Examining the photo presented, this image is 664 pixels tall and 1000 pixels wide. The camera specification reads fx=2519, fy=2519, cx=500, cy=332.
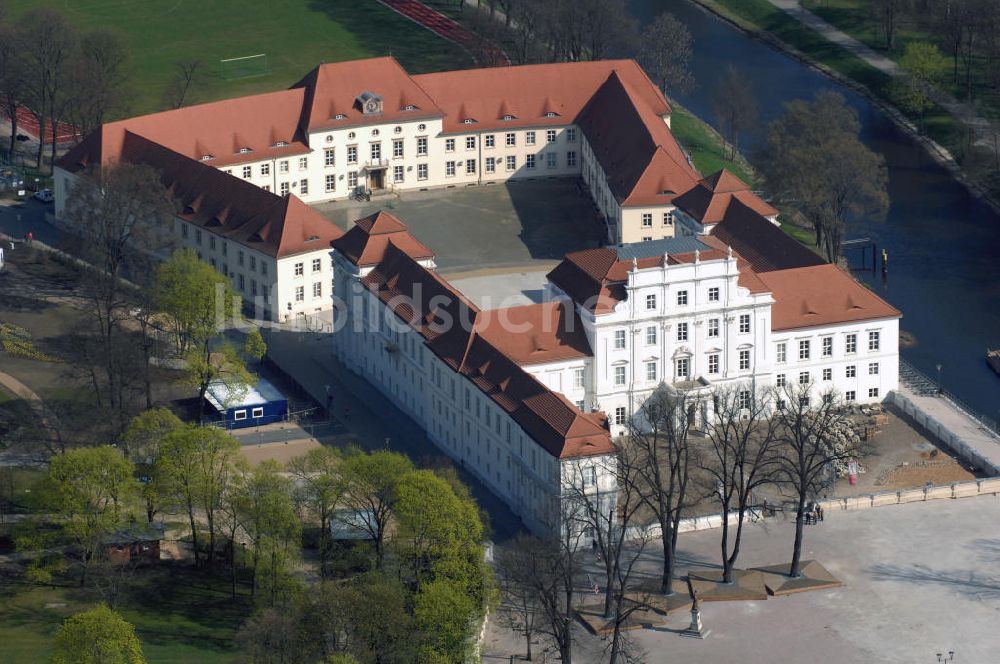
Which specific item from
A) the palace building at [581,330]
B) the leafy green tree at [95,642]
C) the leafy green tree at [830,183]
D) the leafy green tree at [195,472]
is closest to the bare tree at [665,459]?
the palace building at [581,330]

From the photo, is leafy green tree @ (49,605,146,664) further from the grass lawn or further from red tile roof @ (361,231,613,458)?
red tile roof @ (361,231,613,458)

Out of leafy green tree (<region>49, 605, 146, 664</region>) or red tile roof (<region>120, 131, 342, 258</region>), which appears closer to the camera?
leafy green tree (<region>49, 605, 146, 664</region>)

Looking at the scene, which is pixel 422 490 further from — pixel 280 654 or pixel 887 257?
pixel 887 257

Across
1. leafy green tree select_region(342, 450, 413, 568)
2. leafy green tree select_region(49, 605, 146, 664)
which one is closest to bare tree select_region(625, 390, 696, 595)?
leafy green tree select_region(342, 450, 413, 568)

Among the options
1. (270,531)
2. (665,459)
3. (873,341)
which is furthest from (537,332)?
(270,531)

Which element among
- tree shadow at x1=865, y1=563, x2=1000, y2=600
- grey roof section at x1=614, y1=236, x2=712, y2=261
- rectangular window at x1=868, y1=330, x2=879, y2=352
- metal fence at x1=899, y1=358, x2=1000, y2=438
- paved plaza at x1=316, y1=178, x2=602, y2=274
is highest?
paved plaza at x1=316, y1=178, x2=602, y2=274

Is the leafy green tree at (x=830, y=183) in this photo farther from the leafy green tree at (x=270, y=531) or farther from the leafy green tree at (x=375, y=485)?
the leafy green tree at (x=270, y=531)

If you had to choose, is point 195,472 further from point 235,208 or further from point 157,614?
point 235,208

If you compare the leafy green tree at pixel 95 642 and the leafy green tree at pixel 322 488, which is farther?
the leafy green tree at pixel 322 488
